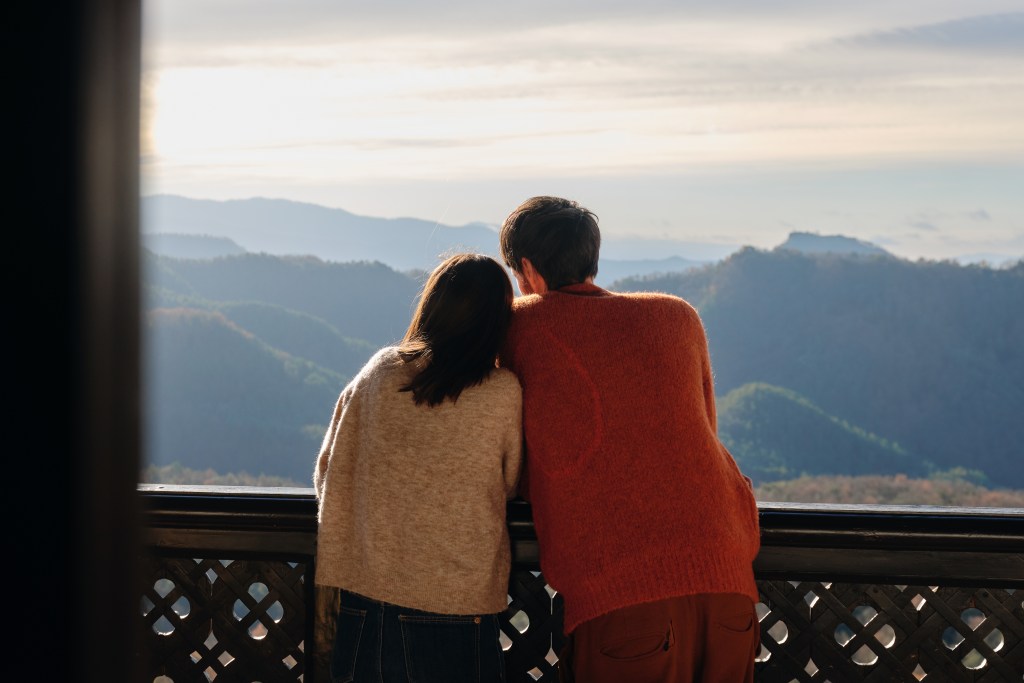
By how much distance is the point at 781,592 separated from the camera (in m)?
1.89

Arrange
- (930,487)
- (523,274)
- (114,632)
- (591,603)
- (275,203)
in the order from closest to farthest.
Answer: (114,632), (591,603), (523,274), (930,487), (275,203)

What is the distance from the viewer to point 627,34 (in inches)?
1797

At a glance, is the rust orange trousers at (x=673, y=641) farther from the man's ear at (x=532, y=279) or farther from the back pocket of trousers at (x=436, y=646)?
the man's ear at (x=532, y=279)

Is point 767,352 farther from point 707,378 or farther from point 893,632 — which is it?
point 707,378

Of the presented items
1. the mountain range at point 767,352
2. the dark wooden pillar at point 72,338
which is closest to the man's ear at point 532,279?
the dark wooden pillar at point 72,338

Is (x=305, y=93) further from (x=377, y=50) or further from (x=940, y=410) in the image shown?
(x=940, y=410)

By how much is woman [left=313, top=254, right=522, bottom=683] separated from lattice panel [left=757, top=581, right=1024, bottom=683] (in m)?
0.58

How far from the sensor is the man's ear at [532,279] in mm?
1696

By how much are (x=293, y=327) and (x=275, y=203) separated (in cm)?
944

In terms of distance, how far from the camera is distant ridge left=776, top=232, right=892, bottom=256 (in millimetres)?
37697

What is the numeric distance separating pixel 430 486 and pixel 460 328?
10.6 inches

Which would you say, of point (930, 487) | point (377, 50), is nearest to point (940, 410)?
point (930, 487)

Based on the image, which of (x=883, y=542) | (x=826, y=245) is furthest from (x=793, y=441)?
(x=883, y=542)

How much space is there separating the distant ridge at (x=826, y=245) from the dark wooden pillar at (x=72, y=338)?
3613cm
